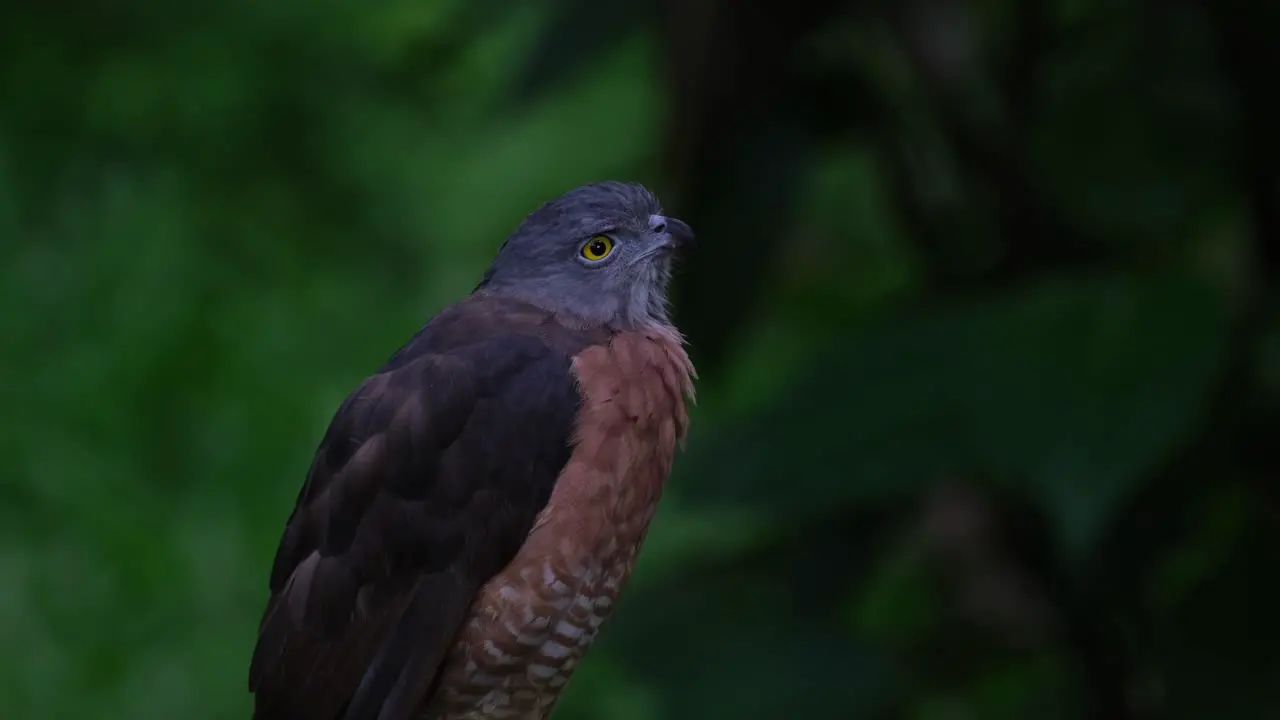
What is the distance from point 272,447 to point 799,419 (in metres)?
2.53

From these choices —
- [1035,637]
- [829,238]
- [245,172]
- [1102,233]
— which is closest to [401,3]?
[245,172]

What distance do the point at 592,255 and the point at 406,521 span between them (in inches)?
19.3

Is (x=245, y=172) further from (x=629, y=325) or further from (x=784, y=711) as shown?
(x=629, y=325)

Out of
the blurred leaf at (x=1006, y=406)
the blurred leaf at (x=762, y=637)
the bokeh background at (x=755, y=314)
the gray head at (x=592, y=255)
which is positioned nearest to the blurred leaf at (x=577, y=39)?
the bokeh background at (x=755, y=314)

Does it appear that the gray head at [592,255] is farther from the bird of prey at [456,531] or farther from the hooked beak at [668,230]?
the bird of prey at [456,531]

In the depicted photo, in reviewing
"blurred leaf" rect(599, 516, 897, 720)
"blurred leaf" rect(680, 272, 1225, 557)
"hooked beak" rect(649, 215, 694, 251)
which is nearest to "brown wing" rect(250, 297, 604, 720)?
"hooked beak" rect(649, 215, 694, 251)

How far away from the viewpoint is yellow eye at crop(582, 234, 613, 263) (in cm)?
253

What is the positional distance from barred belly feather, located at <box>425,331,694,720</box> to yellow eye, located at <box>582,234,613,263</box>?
147mm

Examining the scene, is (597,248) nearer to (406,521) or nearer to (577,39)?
(406,521)

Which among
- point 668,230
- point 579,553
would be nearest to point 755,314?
Answer: point 668,230

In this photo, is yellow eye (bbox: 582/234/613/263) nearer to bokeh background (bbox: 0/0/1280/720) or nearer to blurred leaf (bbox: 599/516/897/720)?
bokeh background (bbox: 0/0/1280/720)

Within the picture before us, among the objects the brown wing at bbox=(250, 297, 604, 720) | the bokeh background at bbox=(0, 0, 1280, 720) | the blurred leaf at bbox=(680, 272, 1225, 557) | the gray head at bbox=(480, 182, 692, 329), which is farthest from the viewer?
the bokeh background at bbox=(0, 0, 1280, 720)

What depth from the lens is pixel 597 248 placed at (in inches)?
100

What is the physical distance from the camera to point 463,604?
235 cm
